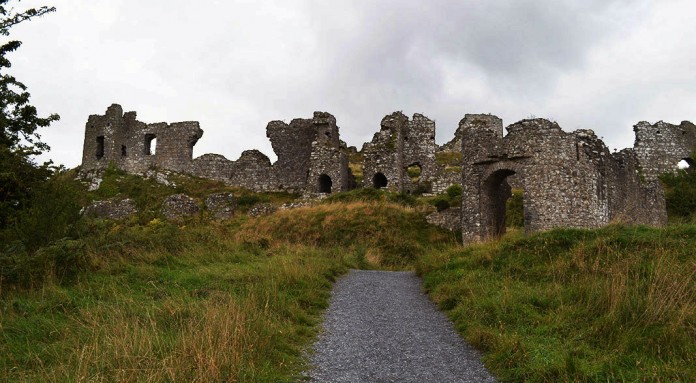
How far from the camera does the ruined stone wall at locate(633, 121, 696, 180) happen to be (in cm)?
3412

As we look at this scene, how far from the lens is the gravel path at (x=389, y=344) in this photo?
6.08 metres

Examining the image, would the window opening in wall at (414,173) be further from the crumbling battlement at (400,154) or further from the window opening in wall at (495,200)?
the window opening in wall at (495,200)

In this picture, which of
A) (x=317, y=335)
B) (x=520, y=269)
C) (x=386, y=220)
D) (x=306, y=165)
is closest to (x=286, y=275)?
(x=317, y=335)

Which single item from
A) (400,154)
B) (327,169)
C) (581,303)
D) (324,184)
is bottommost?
(581,303)

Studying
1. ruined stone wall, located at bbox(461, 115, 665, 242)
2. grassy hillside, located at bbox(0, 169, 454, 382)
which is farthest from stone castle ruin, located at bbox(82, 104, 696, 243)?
grassy hillside, located at bbox(0, 169, 454, 382)

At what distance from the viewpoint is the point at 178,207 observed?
31328 millimetres

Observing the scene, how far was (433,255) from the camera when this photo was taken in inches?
569

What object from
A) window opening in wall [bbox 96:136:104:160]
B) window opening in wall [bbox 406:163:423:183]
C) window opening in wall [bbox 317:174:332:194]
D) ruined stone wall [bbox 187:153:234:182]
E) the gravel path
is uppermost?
window opening in wall [bbox 96:136:104:160]

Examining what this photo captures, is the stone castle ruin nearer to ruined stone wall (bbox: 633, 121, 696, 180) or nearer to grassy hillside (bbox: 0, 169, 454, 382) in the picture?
ruined stone wall (bbox: 633, 121, 696, 180)

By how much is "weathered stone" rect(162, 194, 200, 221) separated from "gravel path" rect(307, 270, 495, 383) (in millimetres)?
22238

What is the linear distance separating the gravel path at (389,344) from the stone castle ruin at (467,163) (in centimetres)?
891

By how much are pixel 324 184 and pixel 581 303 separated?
1029 inches

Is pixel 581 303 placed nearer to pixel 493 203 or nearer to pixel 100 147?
pixel 493 203

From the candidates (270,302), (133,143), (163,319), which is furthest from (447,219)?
(133,143)
